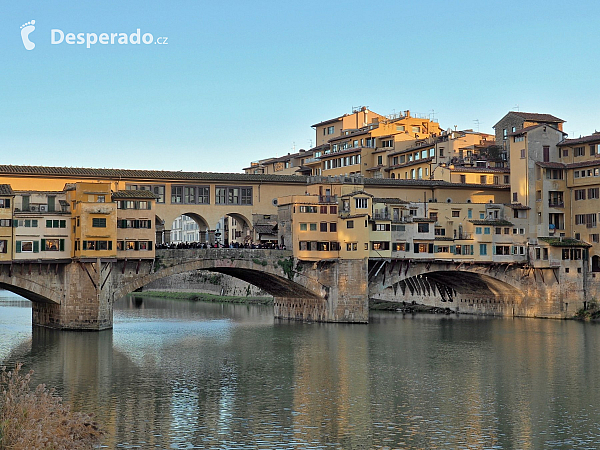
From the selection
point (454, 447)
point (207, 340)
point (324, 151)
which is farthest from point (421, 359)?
point (324, 151)

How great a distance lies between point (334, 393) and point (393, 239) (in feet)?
117

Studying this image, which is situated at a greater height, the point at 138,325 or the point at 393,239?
the point at 393,239

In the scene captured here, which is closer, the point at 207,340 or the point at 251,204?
the point at 207,340

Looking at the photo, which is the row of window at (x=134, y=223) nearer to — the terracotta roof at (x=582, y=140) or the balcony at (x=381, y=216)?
the balcony at (x=381, y=216)

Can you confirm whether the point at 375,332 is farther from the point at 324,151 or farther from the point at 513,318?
the point at 324,151

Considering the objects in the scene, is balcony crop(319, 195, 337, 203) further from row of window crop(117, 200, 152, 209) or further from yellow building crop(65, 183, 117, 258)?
yellow building crop(65, 183, 117, 258)

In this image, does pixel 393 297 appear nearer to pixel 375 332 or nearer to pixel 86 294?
pixel 375 332

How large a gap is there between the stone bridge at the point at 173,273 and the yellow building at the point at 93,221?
871 millimetres

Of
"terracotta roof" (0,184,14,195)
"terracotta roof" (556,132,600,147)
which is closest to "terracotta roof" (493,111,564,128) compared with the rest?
"terracotta roof" (556,132,600,147)

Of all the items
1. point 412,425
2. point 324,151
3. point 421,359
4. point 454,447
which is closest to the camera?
point 454,447

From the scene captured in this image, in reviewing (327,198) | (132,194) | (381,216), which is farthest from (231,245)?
(381,216)

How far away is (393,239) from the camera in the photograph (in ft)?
249

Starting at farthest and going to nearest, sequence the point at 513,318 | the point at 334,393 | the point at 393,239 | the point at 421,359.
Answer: the point at 513,318 → the point at 393,239 → the point at 421,359 → the point at 334,393

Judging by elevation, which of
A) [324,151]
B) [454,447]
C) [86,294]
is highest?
[324,151]
